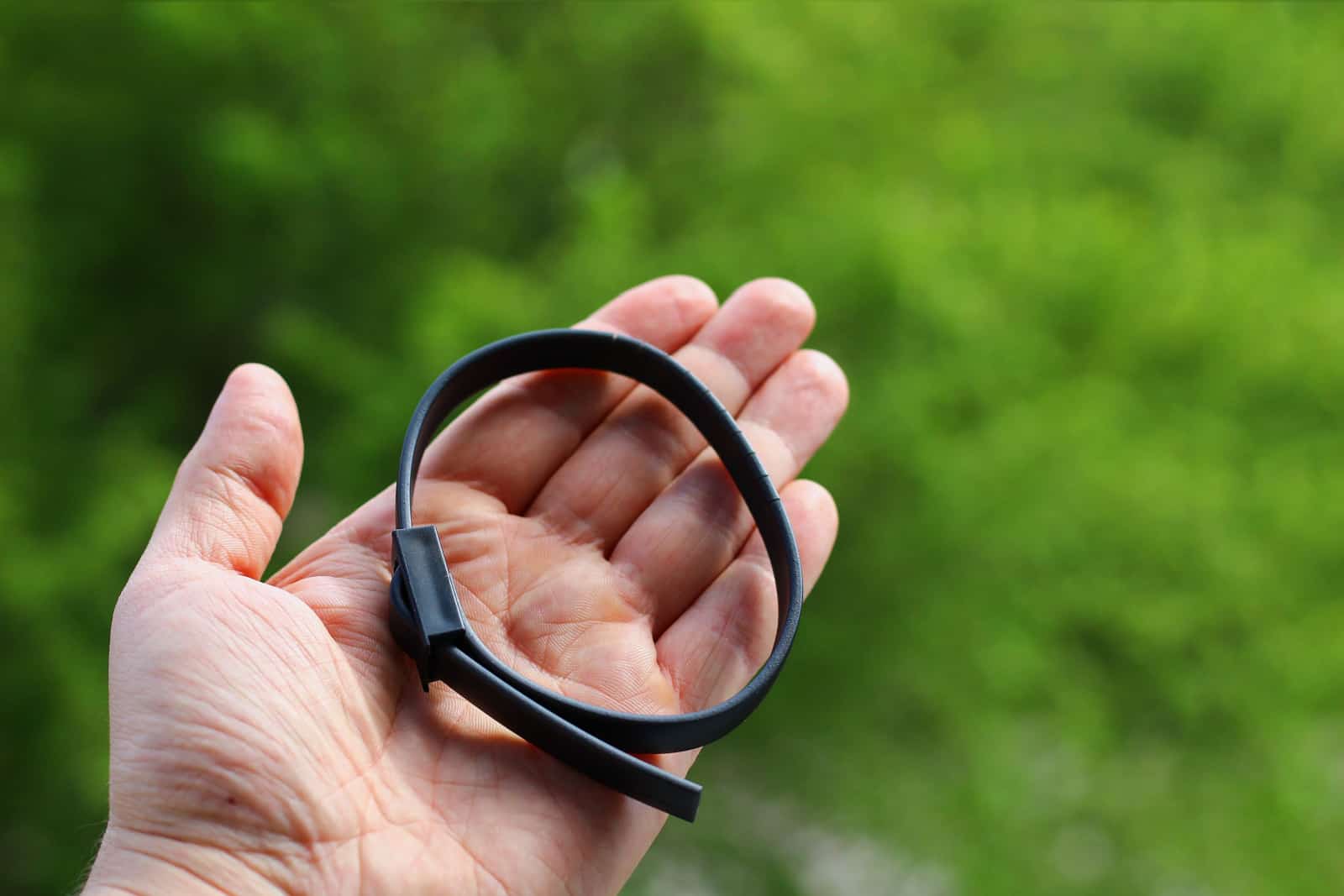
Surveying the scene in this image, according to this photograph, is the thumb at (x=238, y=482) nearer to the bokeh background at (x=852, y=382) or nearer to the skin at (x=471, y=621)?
the skin at (x=471, y=621)

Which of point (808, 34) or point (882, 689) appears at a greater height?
point (808, 34)

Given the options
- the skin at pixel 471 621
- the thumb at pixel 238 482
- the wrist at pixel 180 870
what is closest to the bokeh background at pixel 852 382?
the skin at pixel 471 621

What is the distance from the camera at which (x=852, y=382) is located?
1432 mm

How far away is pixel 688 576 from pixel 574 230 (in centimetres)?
81

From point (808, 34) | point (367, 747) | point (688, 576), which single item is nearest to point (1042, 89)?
point (808, 34)

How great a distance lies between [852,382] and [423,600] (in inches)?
30.7

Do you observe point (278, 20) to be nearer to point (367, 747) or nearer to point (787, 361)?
point (787, 361)

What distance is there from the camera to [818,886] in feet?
4.97

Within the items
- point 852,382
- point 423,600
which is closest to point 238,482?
point 423,600

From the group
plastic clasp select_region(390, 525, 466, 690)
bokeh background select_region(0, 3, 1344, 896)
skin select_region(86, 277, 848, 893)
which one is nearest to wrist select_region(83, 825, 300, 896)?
skin select_region(86, 277, 848, 893)

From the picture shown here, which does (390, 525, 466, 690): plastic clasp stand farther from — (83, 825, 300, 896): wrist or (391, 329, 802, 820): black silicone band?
(83, 825, 300, 896): wrist

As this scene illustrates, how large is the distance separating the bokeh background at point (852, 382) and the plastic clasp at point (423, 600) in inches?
23.8

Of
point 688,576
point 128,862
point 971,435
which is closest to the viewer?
point 128,862

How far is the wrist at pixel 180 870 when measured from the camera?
0.68 metres
